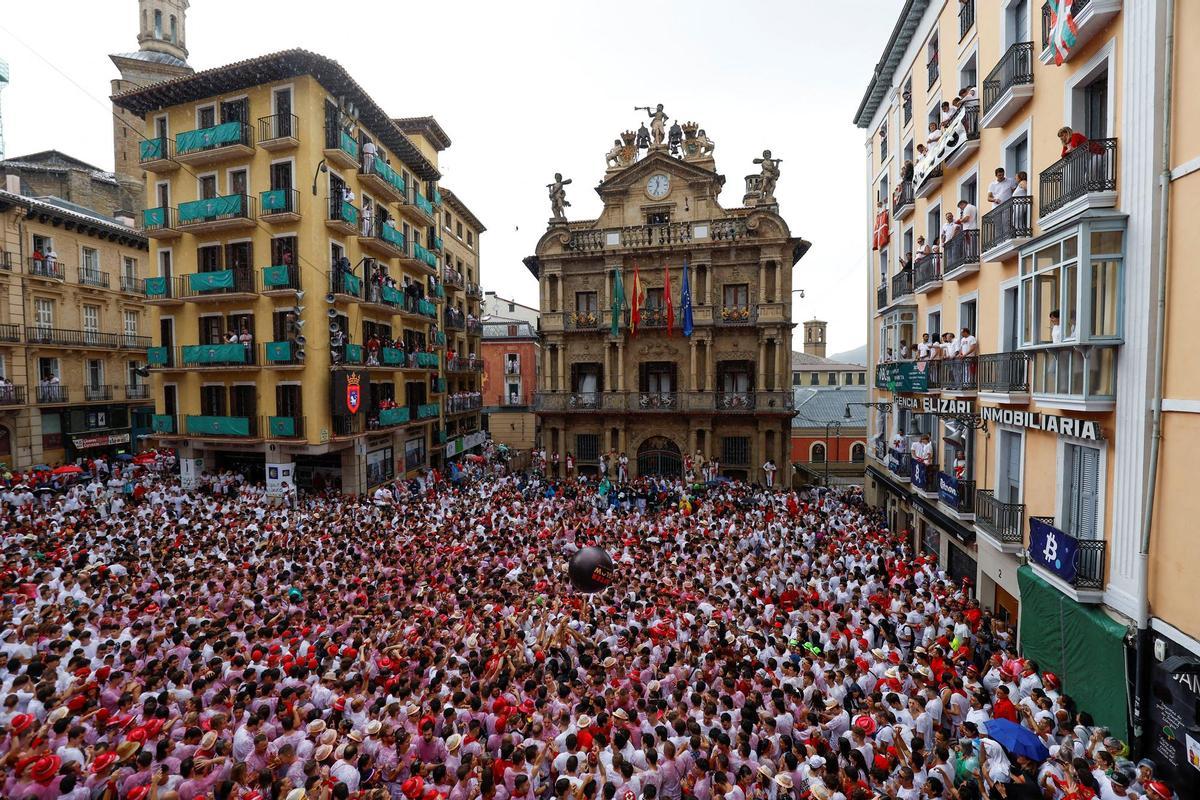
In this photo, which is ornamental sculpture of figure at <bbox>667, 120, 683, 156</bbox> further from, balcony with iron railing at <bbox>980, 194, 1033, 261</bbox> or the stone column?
balcony with iron railing at <bbox>980, 194, 1033, 261</bbox>

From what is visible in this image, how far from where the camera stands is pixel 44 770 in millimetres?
6512

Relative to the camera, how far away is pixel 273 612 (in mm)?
11578

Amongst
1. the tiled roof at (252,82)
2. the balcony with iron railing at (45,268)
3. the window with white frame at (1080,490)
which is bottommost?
the window with white frame at (1080,490)

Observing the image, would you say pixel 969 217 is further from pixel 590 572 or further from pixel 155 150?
pixel 155 150

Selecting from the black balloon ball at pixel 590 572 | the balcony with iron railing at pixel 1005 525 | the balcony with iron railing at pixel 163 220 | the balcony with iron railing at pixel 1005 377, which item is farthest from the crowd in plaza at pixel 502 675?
the balcony with iron railing at pixel 163 220

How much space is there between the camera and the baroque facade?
1221 inches

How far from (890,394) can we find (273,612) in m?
20.8

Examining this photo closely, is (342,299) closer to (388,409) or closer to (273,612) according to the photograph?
(388,409)

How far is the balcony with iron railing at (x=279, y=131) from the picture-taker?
22328 millimetres

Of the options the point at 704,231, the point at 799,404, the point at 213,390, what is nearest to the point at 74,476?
the point at 213,390

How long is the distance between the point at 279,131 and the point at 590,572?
2145 cm

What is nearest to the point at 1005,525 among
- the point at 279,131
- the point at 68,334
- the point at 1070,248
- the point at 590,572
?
the point at 1070,248

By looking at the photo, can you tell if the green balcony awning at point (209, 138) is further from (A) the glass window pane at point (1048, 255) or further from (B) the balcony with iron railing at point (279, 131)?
(A) the glass window pane at point (1048, 255)

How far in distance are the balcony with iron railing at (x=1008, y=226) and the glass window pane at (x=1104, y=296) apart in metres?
2.24
